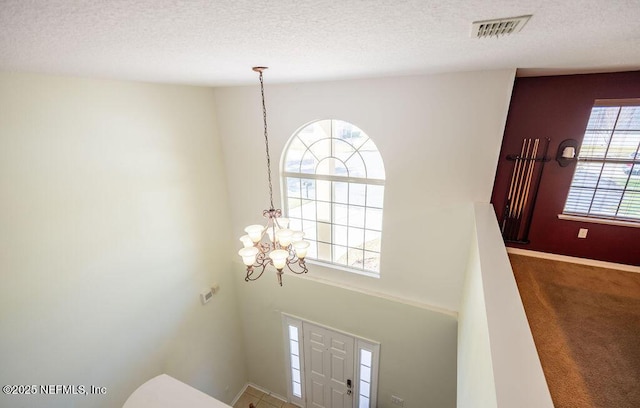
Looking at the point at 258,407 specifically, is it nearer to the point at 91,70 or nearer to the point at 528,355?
the point at 528,355

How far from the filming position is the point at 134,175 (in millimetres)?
2906

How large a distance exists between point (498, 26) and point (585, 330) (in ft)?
7.50

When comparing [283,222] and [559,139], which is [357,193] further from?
[559,139]

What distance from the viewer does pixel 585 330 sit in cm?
203

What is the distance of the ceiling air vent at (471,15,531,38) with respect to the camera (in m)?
1.04

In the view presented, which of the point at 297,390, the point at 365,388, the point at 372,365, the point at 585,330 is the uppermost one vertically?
the point at 585,330

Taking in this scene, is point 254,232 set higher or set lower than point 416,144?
lower

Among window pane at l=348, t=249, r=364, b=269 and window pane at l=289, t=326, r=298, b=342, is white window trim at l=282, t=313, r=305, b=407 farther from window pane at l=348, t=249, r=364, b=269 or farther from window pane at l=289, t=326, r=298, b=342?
window pane at l=348, t=249, r=364, b=269

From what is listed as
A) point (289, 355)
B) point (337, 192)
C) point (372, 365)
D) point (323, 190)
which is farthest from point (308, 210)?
point (289, 355)

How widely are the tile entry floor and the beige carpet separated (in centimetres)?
432

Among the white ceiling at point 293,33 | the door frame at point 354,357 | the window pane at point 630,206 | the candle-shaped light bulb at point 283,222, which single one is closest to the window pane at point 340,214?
the candle-shaped light bulb at point 283,222

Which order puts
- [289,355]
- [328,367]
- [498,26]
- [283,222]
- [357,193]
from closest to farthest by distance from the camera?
[498,26] < [283,222] < [357,193] < [328,367] < [289,355]

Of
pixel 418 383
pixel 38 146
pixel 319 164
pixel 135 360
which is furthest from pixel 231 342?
pixel 38 146

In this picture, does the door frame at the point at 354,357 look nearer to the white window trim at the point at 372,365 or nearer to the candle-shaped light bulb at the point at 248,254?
the white window trim at the point at 372,365
